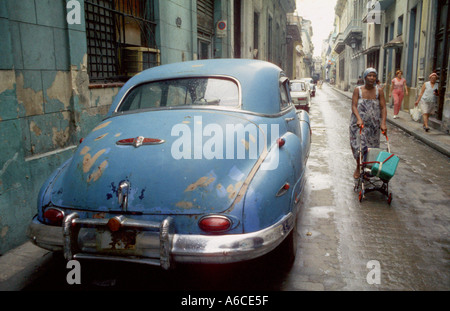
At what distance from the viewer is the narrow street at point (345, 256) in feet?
10.3

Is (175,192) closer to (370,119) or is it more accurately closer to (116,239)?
(116,239)

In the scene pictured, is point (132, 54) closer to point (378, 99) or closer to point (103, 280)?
point (378, 99)

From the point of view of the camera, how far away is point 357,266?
3424 mm

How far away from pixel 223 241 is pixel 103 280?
0.95 meters

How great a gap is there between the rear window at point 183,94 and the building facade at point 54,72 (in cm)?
136

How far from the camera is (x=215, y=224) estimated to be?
2.56m

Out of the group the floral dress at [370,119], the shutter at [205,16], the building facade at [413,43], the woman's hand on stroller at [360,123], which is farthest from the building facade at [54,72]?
the building facade at [413,43]

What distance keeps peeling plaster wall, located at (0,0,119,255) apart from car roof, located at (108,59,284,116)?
1216 mm

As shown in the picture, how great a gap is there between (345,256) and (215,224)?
1.71m

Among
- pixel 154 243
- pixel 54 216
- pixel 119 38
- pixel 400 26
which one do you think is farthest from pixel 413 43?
pixel 54 216

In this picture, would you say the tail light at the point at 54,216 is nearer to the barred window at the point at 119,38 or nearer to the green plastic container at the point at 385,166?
the green plastic container at the point at 385,166

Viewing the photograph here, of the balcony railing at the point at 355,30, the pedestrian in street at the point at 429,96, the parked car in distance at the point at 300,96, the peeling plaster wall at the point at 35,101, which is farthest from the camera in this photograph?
the balcony railing at the point at 355,30

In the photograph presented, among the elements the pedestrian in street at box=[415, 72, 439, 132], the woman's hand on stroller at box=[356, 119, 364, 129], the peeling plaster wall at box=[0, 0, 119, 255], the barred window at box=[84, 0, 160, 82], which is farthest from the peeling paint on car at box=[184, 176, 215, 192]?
A: the pedestrian in street at box=[415, 72, 439, 132]
